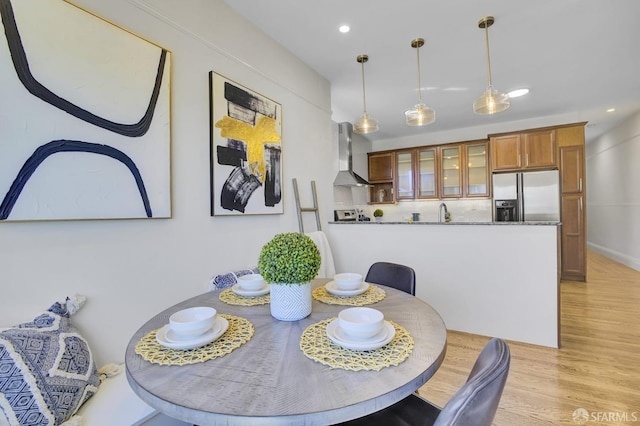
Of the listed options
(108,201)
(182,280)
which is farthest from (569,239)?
(108,201)

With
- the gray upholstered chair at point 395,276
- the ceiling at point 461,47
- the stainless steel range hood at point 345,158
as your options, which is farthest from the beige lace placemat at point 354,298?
the stainless steel range hood at point 345,158

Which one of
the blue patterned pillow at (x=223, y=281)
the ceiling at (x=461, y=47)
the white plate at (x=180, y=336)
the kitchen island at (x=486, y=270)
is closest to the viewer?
the white plate at (x=180, y=336)

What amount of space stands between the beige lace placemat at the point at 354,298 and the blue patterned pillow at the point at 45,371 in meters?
0.98

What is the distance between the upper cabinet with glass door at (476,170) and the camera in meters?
4.95

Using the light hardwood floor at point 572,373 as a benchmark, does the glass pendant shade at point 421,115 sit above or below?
above

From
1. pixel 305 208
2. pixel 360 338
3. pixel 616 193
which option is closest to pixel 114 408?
pixel 360 338

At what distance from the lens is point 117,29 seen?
1447 mm

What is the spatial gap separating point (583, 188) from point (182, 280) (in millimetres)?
5505

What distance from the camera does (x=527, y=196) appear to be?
14.6ft

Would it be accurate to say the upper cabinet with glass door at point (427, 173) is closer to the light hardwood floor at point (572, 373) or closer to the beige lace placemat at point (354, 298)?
the light hardwood floor at point (572, 373)

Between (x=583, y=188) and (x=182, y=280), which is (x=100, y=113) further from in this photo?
(x=583, y=188)

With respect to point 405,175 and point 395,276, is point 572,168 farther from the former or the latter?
point 395,276

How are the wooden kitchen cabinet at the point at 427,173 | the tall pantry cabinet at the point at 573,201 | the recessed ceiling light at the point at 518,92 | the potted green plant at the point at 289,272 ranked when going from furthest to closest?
the wooden kitchen cabinet at the point at 427,173 < the tall pantry cabinet at the point at 573,201 < the recessed ceiling light at the point at 518,92 < the potted green plant at the point at 289,272

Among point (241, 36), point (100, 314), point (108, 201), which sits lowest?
point (100, 314)
